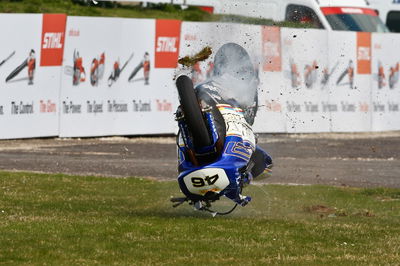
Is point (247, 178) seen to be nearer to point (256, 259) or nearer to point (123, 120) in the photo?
point (256, 259)

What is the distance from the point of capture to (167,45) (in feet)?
90.2

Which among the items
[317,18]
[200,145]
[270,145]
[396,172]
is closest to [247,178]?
[200,145]

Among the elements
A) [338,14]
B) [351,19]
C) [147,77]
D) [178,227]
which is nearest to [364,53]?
[351,19]

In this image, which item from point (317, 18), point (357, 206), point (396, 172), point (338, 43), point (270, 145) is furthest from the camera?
point (317, 18)

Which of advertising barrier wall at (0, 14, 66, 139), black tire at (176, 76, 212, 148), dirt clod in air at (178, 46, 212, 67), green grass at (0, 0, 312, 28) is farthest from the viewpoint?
green grass at (0, 0, 312, 28)

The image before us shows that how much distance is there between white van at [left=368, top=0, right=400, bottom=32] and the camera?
45.7 meters

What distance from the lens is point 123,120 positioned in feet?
86.4

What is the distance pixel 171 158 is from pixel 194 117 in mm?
11067

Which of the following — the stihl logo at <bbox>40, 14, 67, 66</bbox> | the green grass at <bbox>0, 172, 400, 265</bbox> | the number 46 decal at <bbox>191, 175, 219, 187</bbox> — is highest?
the stihl logo at <bbox>40, 14, 67, 66</bbox>

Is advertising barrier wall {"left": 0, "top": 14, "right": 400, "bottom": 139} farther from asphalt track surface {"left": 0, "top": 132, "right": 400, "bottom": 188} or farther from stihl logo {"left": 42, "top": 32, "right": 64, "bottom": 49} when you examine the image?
asphalt track surface {"left": 0, "top": 132, "right": 400, "bottom": 188}

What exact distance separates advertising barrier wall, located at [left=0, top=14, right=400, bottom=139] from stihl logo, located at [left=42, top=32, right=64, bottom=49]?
2 cm

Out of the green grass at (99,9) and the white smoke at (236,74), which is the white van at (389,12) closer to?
the green grass at (99,9)

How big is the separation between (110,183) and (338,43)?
15873 mm

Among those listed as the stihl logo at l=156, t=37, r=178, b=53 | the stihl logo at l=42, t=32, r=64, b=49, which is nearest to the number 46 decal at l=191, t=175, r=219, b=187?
the stihl logo at l=42, t=32, r=64, b=49
